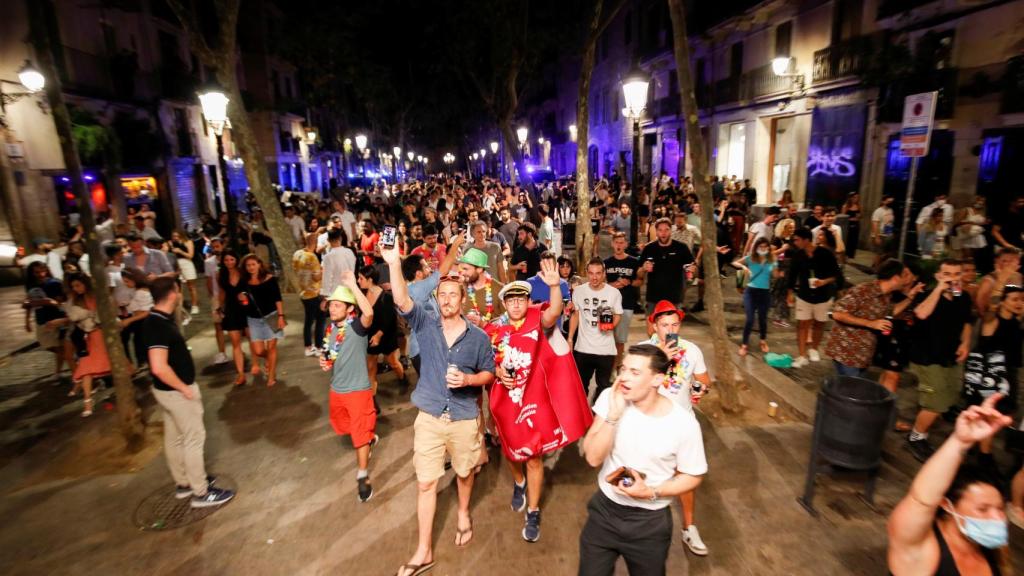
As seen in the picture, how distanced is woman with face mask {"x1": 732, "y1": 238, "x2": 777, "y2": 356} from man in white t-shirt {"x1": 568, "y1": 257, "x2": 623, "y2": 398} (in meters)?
2.84

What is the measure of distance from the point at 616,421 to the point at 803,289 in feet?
17.8

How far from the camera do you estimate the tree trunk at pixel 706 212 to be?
5.75m

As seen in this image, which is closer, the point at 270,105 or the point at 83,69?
the point at 83,69

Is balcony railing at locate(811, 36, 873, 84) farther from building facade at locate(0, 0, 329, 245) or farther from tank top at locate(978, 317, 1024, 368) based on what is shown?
building facade at locate(0, 0, 329, 245)

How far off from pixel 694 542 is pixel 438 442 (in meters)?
1.91

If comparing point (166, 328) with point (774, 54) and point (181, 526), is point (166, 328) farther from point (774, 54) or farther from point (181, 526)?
point (774, 54)

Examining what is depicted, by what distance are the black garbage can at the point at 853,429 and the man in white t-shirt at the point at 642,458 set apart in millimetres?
2000

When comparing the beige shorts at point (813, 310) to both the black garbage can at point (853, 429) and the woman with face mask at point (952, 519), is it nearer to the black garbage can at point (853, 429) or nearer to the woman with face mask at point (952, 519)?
the black garbage can at point (853, 429)

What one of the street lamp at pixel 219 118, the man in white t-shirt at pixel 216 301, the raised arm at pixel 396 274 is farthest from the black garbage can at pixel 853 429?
the street lamp at pixel 219 118

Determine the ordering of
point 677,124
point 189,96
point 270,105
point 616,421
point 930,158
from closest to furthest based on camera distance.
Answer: point 616,421 → point 930,158 → point 189,96 → point 677,124 → point 270,105

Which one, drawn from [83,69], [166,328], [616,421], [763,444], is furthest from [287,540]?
[83,69]

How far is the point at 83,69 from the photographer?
55.0 ft

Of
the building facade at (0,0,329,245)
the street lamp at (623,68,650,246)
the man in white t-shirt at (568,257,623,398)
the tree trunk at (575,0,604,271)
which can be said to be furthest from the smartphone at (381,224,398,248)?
the building facade at (0,0,329,245)

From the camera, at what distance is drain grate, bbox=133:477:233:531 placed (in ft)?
14.1
